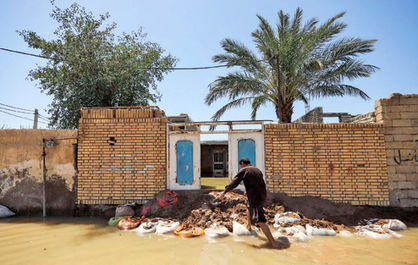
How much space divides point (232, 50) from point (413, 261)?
29.3 ft

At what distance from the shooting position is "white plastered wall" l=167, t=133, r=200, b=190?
7164mm

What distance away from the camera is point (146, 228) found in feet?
18.4

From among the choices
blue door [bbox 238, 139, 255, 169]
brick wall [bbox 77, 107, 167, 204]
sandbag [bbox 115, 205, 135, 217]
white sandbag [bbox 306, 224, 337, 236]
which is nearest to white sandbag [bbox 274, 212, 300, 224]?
white sandbag [bbox 306, 224, 337, 236]

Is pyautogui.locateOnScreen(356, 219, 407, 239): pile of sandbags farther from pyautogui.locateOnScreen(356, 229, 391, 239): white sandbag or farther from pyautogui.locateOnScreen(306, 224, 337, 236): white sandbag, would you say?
pyautogui.locateOnScreen(306, 224, 337, 236): white sandbag

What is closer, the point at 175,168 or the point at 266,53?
the point at 175,168

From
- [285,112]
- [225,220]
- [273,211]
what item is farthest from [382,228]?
[285,112]

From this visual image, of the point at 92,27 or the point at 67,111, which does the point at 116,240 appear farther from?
the point at 92,27

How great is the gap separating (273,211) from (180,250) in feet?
9.04

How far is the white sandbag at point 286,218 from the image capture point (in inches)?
221

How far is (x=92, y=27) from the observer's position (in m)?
12.8

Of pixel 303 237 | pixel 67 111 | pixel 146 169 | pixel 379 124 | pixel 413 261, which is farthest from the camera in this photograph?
pixel 67 111

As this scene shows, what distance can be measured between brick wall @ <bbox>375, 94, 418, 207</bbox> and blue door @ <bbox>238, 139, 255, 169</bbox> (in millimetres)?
3628

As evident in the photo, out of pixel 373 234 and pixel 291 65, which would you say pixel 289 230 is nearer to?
pixel 373 234

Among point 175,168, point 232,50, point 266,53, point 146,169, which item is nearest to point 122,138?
point 146,169
